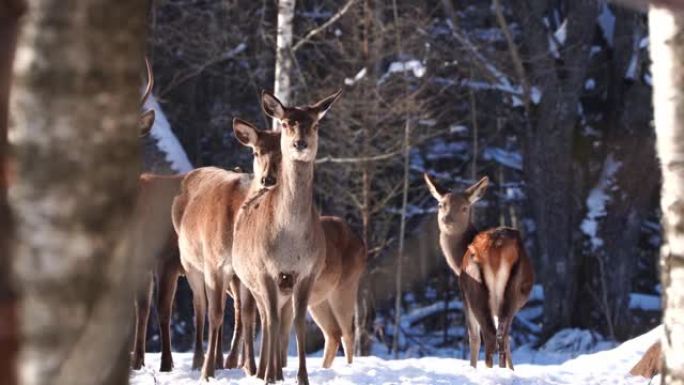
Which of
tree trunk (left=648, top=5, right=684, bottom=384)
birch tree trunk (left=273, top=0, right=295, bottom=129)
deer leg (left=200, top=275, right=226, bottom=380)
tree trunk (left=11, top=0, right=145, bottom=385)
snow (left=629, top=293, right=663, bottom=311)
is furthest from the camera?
snow (left=629, top=293, right=663, bottom=311)

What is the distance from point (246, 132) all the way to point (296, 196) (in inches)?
52.4

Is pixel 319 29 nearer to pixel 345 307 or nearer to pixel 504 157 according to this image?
pixel 504 157

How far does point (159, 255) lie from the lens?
449 inches

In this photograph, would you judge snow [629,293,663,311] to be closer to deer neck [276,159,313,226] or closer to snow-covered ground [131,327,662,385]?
snow-covered ground [131,327,662,385]

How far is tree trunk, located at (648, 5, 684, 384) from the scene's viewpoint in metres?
4.18

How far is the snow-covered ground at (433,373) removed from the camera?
9.50 meters

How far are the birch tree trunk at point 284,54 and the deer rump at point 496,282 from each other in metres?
6.01

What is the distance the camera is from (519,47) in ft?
76.1

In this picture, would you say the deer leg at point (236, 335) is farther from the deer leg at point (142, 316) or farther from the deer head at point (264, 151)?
the deer head at point (264, 151)

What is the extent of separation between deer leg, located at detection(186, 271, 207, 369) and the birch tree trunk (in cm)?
708

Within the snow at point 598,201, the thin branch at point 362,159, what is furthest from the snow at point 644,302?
the thin branch at point 362,159

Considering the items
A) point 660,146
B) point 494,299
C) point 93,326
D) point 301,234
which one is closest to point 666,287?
point 660,146

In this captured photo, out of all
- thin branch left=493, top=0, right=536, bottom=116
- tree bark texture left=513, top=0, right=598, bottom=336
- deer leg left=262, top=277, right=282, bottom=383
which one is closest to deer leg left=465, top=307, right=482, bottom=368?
deer leg left=262, top=277, right=282, bottom=383

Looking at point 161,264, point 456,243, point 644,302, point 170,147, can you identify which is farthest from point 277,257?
point 644,302
